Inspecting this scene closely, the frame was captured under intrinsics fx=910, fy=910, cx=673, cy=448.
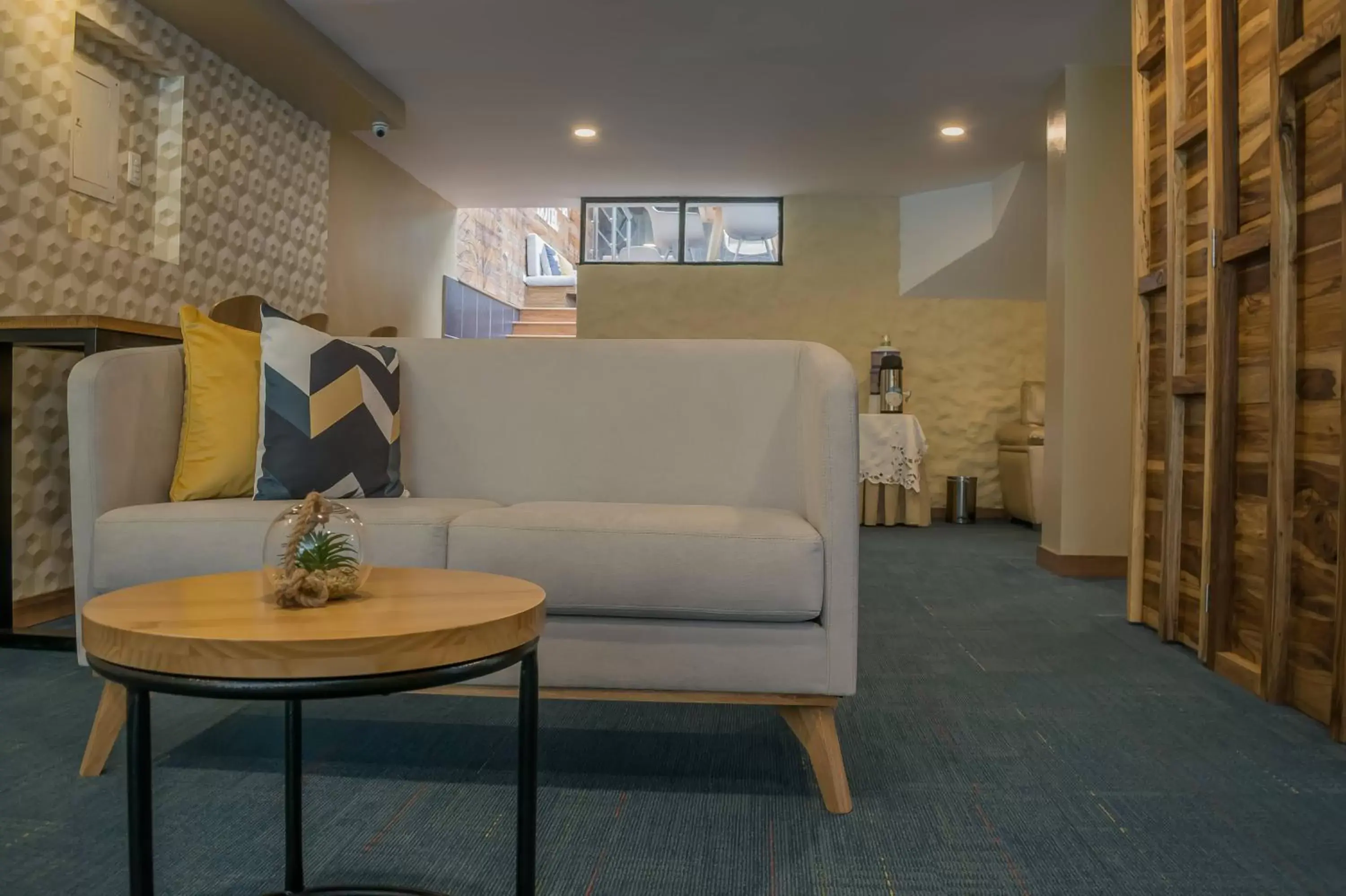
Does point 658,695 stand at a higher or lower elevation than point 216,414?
lower

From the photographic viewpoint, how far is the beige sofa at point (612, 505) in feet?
5.07

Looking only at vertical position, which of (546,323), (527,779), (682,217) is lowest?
(527,779)

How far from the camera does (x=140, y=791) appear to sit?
0.85 m

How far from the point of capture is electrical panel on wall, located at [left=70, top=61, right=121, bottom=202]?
3.25m

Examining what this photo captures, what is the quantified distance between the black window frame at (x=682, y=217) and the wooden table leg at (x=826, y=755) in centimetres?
589

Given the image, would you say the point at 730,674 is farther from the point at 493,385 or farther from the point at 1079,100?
the point at 1079,100

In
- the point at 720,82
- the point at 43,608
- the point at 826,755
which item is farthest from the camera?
the point at 720,82

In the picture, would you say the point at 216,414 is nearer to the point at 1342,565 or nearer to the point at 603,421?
the point at 603,421

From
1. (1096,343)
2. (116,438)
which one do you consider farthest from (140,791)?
(1096,343)

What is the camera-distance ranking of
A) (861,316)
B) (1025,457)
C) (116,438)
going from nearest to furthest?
1. (116,438)
2. (1025,457)
3. (861,316)

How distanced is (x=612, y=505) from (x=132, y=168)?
115 inches

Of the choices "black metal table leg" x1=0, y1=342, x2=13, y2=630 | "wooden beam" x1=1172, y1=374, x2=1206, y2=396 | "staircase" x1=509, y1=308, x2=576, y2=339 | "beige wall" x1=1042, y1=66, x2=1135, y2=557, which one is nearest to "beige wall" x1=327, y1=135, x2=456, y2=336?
"staircase" x1=509, y1=308, x2=576, y2=339

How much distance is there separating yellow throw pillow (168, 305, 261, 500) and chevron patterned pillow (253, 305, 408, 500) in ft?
0.18

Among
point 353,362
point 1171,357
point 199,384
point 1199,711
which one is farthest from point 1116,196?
point 199,384
